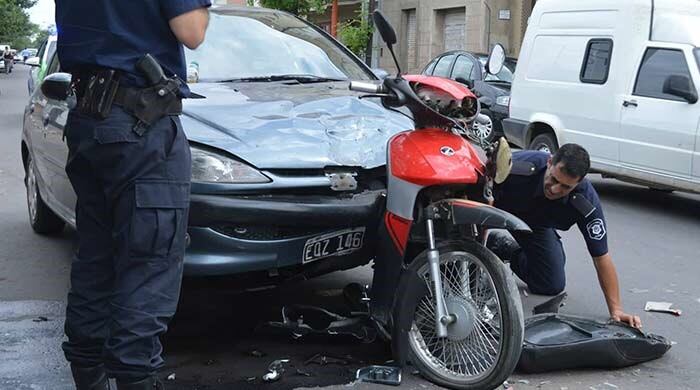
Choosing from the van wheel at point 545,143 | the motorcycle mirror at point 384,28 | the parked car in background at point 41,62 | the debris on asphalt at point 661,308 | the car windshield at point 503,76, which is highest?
the motorcycle mirror at point 384,28

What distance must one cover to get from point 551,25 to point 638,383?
6.92 m

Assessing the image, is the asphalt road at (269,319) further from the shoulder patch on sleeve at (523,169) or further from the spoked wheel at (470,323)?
the shoulder patch on sleeve at (523,169)

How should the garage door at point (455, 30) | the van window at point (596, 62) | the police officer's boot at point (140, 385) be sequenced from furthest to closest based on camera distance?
the garage door at point (455, 30) → the van window at point (596, 62) → the police officer's boot at point (140, 385)

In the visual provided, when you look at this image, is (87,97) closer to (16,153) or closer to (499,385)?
(499,385)

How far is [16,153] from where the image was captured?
12.2 meters

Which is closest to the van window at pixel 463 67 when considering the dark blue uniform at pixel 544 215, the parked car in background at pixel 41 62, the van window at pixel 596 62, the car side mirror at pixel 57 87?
the van window at pixel 596 62

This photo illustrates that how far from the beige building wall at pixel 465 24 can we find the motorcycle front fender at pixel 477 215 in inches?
756

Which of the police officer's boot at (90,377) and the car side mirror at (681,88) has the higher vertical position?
the car side mirror at (681,88)

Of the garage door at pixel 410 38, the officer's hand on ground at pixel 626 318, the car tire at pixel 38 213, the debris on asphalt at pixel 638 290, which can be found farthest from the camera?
the garage door at pixel 410 38

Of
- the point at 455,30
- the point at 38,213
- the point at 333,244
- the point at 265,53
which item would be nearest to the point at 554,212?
the point at 333,244

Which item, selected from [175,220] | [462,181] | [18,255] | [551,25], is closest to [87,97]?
[175,220]

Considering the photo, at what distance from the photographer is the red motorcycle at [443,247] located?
3629 mm

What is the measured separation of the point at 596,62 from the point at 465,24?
48.5ft

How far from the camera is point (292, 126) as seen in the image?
13.8 ft
